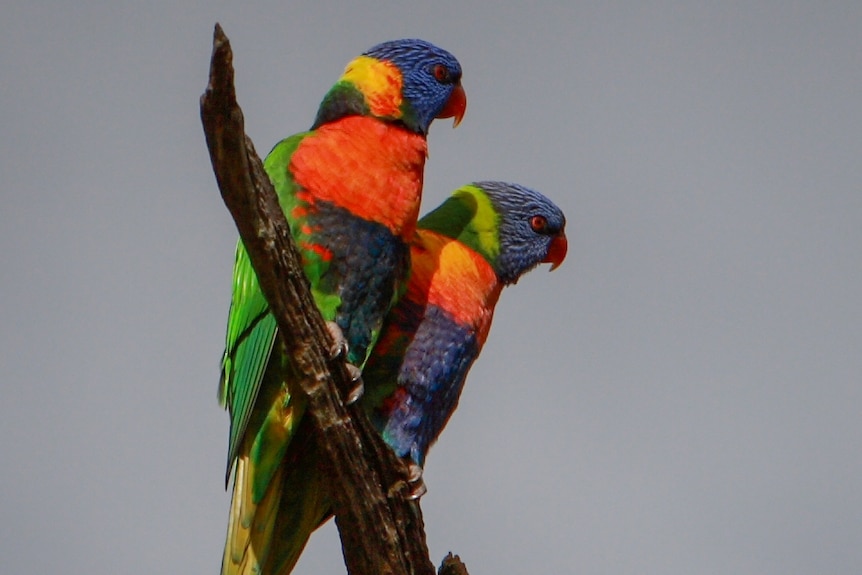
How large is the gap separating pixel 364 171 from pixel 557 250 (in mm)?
1517

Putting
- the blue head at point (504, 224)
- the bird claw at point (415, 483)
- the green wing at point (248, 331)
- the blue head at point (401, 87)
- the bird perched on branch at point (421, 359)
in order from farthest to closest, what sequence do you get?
the blue head at point (504, 224), the blue head at point (401, 87), the bird perched on branch at point (421, 359), the bird claw at point (415, 483), the green wing at point (248, 331)

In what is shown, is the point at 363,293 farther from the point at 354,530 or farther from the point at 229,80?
the point at 229,80

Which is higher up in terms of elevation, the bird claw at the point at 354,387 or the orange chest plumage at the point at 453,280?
the orange chest plumage at the point at 453,280

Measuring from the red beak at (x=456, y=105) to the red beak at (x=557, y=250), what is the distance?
Result: 777mm

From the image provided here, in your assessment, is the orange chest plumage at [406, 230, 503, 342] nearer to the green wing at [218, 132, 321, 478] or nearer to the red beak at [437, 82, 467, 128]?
the red beak at [437, 82, 467, 128]

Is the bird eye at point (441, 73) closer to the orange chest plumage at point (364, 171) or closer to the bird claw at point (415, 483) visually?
the orange chest plumage at point (364, 171)

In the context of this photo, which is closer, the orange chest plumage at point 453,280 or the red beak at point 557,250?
the orange chest plumage at point 453,280

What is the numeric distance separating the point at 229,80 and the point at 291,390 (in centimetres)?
128

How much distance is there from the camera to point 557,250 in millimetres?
4949

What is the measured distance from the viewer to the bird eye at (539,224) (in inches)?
189

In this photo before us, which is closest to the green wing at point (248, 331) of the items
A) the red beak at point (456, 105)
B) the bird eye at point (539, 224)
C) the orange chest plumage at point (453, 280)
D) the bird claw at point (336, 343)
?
the bird claw at point (336, 343)

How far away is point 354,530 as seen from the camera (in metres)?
3.37

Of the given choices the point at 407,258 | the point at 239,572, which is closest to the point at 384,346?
the point at 407,258

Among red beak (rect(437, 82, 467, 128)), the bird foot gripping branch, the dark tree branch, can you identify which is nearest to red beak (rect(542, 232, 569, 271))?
red beak (rect(437, 82, 467, 128))
